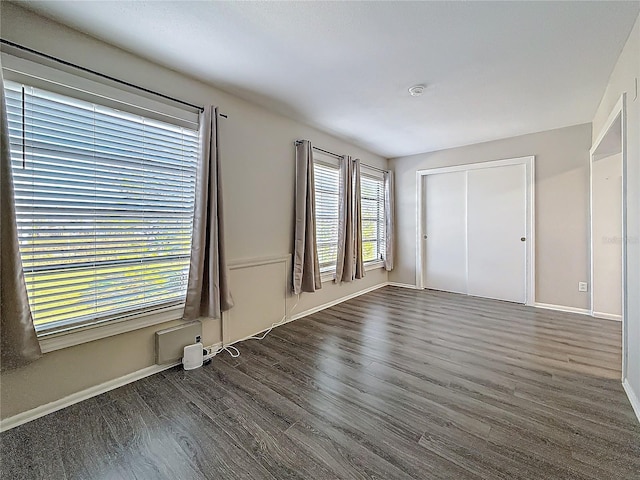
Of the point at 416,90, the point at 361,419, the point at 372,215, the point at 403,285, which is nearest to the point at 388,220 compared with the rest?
the point at 372,215

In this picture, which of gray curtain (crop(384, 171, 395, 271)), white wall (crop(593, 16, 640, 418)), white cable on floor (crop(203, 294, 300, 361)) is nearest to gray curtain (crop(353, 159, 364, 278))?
gray curtain (crop(384, 171, 395, 271))

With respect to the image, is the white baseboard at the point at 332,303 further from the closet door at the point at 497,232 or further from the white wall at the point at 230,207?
the closet door at the point at 497,232

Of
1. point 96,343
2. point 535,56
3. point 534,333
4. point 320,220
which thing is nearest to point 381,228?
point 320,220

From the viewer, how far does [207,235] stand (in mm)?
2447

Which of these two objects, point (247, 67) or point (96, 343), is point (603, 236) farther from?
point (96, 343)

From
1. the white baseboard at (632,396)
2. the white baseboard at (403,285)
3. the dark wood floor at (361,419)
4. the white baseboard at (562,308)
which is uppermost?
the white baseboard at (403,285)

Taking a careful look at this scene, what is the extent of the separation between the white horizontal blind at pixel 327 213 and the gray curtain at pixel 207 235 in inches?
63.6

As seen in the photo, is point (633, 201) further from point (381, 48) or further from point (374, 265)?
point (374, 265)

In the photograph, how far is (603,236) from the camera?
3.44 metres

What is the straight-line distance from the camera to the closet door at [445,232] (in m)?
4.71

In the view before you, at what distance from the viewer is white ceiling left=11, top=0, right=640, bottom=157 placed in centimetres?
168

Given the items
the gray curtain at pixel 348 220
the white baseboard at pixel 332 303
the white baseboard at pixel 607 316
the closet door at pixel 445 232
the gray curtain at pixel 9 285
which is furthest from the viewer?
the closet door at pixel 445 232

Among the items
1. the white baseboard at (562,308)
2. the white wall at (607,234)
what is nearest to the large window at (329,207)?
the white baseboard at (562,308)

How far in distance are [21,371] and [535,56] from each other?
4091mm
